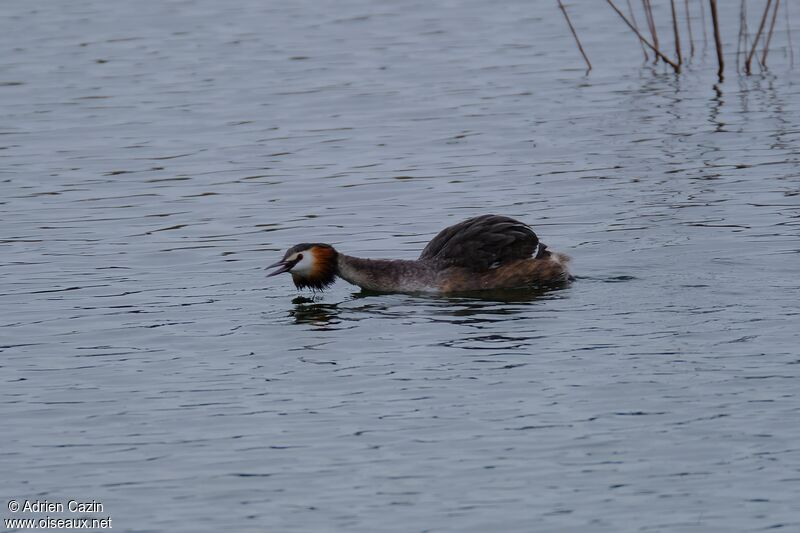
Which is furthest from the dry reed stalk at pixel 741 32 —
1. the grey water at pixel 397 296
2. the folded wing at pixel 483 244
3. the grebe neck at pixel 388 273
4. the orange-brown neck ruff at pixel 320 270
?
the orange-brown neck ruff at pixel 320 270

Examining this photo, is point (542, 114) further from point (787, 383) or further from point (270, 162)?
point (787, 383)

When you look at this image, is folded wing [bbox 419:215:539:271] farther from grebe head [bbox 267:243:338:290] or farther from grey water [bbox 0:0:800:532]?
grebe head [bbox 267:243:338:290]

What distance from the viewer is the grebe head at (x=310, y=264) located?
14.2 metres

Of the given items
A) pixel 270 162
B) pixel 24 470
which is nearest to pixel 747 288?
pixel 24 470

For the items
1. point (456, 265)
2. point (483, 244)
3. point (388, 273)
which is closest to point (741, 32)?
point (483, 244)

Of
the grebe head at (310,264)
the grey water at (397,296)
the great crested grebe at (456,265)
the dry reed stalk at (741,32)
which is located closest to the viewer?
the grey water at (397,296)

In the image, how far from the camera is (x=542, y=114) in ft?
73.4

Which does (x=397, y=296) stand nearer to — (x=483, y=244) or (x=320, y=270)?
(x=320, y=270)

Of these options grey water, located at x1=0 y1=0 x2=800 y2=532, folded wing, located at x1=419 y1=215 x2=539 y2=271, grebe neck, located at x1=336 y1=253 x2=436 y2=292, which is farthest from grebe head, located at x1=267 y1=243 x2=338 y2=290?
folded wing, located at x1=419 y1=215 x2=539 y2=271

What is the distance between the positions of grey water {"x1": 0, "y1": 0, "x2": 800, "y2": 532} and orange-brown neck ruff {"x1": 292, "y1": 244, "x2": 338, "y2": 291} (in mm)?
205

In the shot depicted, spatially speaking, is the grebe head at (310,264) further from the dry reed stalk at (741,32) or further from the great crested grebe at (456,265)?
the dry reed stalk at (741,32)

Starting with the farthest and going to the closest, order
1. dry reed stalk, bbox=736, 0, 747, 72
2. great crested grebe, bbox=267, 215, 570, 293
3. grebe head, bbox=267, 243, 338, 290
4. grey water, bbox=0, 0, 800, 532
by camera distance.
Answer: dry reed stalk, bbox=736, 0, 747, 72 < grebe head, bbox=267, 243, 338, 290 < great crested grebe, bbox=267, 215, 570, 293 < grey water, bbox=0, 0, 800, 532

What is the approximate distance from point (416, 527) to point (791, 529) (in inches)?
80.6

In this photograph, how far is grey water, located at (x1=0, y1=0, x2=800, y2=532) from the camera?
8984mm
